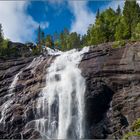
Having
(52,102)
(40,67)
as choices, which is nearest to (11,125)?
(52,102)

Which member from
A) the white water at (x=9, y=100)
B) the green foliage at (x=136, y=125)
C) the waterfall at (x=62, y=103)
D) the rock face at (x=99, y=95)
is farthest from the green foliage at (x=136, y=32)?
the green foliage at (x=136, y=125)

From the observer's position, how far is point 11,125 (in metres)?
64.8

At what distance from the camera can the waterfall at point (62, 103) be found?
61875 mm

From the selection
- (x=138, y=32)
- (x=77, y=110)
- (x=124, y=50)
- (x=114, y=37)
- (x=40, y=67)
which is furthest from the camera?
(x=114, y=37)

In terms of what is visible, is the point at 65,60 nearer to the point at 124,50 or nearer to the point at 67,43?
the point at 124,50

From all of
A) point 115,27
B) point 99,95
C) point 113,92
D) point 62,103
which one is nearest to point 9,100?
point 62,103

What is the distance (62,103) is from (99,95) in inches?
212

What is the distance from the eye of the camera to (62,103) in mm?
64688

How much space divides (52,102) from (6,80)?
10.7 m

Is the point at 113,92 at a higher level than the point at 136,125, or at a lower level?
higher

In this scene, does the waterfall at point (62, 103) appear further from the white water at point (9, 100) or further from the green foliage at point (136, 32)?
the green foliage at point (136, 32)

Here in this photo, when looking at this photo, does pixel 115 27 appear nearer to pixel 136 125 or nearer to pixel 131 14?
pixel 131 14

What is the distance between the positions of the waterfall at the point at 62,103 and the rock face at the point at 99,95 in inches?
35.2

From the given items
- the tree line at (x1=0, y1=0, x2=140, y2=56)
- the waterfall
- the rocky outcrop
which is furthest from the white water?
the tree line at (x1=0, y1=0, x2=140, y2=56)
